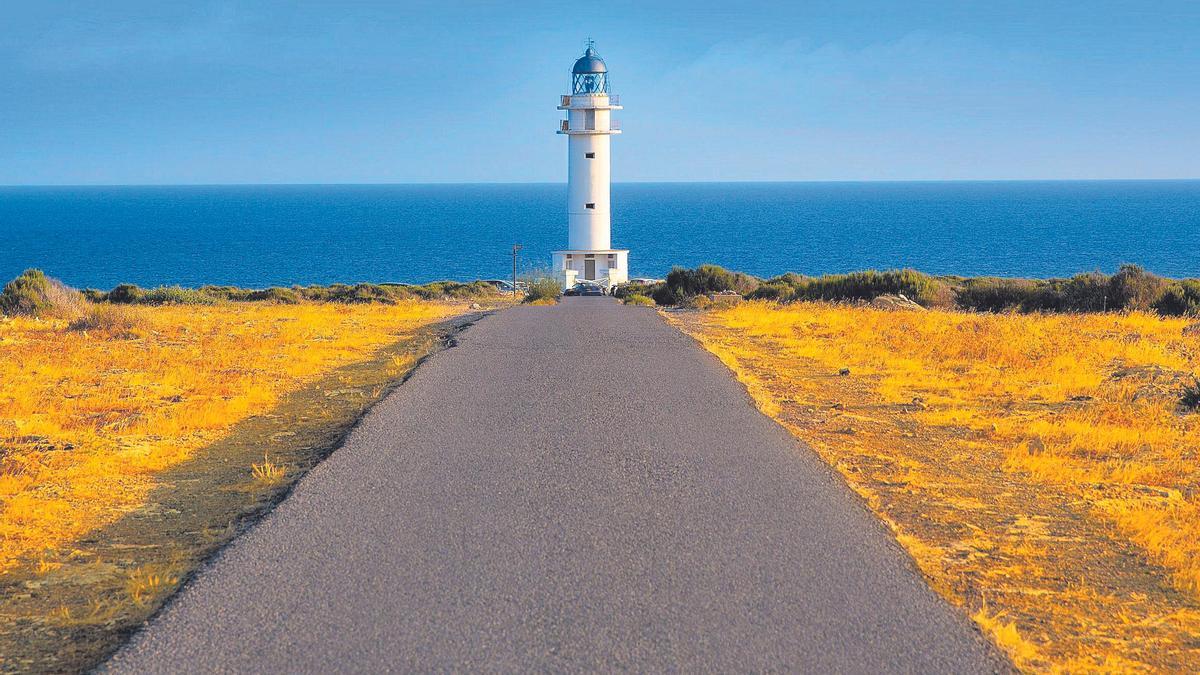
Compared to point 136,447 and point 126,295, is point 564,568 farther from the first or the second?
point 126,295

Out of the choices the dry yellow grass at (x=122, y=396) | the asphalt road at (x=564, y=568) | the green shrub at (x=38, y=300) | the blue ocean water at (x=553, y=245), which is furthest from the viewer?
the blue ocean water at (x=553, y=245)

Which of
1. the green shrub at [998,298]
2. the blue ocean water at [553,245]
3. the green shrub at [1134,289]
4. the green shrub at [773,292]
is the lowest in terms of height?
the blue ocean water at [553,245]

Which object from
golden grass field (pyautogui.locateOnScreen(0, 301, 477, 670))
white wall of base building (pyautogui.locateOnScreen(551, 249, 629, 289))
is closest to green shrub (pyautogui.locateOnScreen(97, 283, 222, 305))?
golden grass field (pyautogui.locateOnScreen(0, 301, 477, 670))

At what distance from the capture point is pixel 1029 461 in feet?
33.1

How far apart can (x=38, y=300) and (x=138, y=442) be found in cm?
1642

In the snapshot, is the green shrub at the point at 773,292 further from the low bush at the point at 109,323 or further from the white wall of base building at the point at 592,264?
the low bush at the point at 109,323

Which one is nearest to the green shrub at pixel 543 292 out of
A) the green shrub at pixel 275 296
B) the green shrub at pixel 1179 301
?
the green shrub at pixel 275 296

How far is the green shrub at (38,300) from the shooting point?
80.7ft

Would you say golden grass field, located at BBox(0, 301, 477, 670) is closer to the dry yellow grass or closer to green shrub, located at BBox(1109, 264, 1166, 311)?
the dry yellow grass

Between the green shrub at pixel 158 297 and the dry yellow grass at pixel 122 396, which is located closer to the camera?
the dry yellow grass at pixel 122 396

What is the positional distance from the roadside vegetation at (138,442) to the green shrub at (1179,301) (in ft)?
58.5

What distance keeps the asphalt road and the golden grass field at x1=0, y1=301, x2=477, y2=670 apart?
23.5 inches

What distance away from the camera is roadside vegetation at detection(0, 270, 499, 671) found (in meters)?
6.54

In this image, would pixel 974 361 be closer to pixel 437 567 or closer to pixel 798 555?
pixel 798 555
